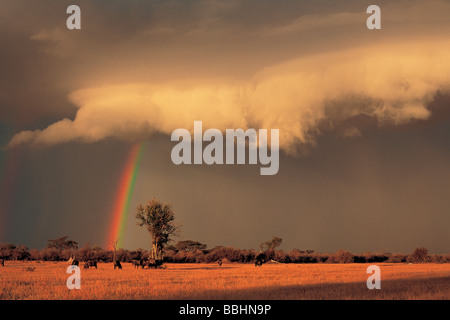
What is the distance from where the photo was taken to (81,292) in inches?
1209

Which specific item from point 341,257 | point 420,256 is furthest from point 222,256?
point 420,256

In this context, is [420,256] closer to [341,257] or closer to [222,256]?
[341,257]

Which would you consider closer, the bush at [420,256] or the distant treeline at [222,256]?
the distant treeline at [222,256]

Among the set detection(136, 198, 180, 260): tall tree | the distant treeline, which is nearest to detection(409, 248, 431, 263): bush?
the distant treeline

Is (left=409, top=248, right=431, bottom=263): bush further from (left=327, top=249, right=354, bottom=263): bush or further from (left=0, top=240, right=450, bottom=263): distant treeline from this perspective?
(left=327, top=249, right=354, bottom=263): bush

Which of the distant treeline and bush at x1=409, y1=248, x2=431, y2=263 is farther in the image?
bush at x1=409, y1=248, x2=431, y2=263

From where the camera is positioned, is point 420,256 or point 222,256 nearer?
point 222,256

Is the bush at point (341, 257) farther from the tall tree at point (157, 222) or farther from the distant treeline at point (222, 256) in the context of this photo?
the tall tree at point (157, 222)

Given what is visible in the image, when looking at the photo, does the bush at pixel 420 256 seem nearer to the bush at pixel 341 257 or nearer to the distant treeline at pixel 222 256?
the distant treeline at pixel 222 256

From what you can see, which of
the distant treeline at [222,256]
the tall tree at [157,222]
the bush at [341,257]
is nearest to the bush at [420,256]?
the distant treeline at [222,256]

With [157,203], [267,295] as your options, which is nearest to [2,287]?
[267,295]

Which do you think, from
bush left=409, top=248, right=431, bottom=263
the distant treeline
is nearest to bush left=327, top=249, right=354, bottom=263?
the distant treeline

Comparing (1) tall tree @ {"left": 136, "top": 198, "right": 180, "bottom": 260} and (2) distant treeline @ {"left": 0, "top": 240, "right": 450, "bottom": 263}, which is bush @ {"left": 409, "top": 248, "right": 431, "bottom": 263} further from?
(1) tall tree @ {"left": 136, "top": 198, "right": 180, "bottom": 260}
